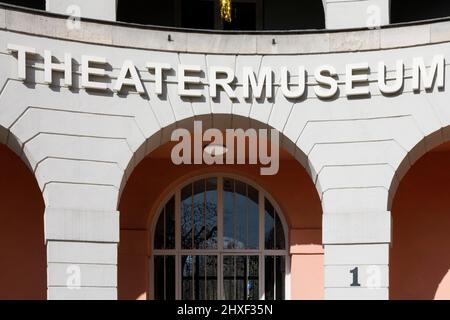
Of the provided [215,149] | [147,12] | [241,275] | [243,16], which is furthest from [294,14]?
[241,275]

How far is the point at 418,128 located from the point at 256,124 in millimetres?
3019

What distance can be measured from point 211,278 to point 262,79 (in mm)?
5838

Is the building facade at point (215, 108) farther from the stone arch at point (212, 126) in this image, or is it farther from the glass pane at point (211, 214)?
the glass pane at point (211, 214)

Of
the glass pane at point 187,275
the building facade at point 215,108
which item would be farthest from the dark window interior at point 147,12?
the glass pane at point 187,275

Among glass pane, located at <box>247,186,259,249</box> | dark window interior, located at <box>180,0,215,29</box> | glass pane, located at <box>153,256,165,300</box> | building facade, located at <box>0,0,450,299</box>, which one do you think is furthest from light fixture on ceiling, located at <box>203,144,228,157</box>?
glass pane, located at <box>153,256,165,300</box>

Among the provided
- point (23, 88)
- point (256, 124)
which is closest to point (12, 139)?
point (23, 88)

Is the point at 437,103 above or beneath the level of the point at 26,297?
above

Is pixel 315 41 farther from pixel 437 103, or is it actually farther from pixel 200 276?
pixel 200 276

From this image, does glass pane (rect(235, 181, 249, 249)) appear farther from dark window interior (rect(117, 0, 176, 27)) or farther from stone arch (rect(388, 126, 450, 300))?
dark window interior (rect(117, 0, 176, 27))

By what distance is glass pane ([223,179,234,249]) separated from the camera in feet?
77.7

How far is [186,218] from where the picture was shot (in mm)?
23641

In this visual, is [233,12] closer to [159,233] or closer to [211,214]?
[211,214]

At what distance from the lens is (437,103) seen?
19250 mm

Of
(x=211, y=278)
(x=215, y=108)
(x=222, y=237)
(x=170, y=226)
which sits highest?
(x=215, y=108)
